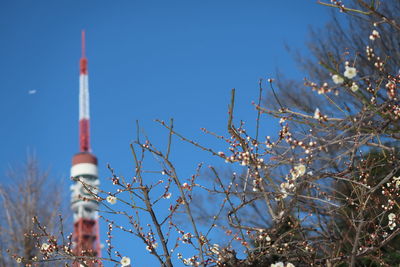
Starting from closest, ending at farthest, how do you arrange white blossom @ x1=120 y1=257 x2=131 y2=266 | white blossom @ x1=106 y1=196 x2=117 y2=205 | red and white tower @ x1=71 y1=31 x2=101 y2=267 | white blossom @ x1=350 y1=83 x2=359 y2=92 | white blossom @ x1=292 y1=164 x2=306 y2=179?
1. white blossom @ x1=350 y1=83 x2=359 y2=92
2. white blossom @ x1=292 y1=164 x2=306 y2=179
3. white blossom @ x1=120 y1=257 x2=131 y2=266
4. white blossom @ x1=106 y1=196 x2=117 y2=205
5. red and white tower @ x1=71 y1=31 x2=101 y2=267

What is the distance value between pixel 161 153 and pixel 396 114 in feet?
3.96

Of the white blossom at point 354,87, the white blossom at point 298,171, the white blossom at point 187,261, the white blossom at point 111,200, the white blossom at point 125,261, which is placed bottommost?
the white blossom at point 125,261

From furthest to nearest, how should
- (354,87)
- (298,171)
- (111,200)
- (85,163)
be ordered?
1. (85,163)
2. (111,200)
3. (298,171)
4. (354,87)

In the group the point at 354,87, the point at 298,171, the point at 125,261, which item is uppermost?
the point at 354,87

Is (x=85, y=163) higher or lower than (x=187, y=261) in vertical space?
higher

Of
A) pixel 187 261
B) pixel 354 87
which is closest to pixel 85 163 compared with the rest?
pixel 187 261

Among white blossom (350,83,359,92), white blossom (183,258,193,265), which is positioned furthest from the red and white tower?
white blossom (350,83,359,92)

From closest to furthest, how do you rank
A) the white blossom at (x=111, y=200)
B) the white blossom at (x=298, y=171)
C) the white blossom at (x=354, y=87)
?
the white blossom at (x=354, y=87) < the white blossom at (x=298, y=171) < the white blossom at (x=111, y=200)

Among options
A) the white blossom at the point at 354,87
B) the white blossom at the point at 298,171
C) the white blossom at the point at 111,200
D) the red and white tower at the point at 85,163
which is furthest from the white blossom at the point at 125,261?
the red and white tower at the point at 85,163

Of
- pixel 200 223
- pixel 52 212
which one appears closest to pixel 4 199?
pixel 52 212

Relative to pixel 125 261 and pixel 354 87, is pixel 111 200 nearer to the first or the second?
pixel 125 261

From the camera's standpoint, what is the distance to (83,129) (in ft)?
122

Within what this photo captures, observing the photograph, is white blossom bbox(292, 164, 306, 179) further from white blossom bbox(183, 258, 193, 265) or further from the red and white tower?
the red and white tower

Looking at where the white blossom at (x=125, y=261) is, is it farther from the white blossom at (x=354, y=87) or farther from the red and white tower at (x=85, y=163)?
the red and white tower at (x=85, y=163)
